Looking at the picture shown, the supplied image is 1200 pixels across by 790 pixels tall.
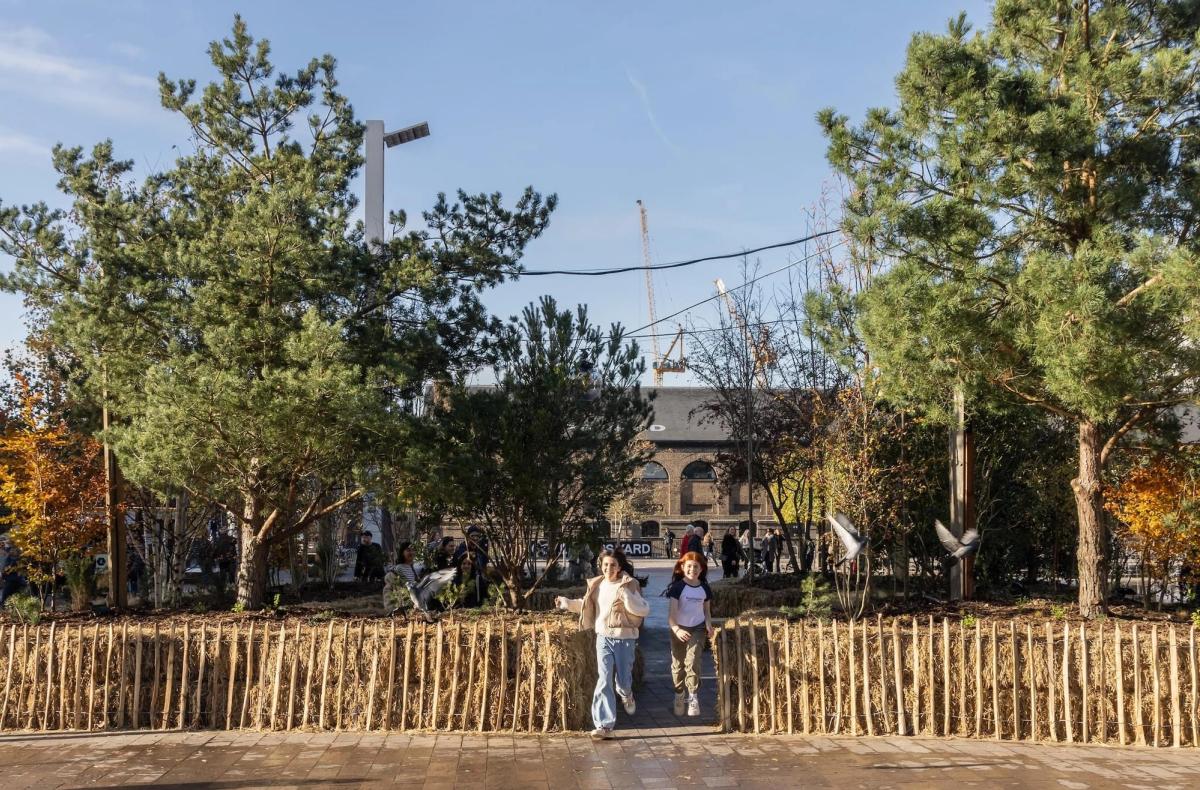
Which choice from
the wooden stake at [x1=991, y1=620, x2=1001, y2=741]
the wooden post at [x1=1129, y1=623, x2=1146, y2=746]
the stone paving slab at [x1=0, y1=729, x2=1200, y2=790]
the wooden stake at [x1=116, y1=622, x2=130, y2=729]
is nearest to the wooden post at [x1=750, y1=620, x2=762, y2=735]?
the stone paving slab at [x1=0, y1=729, x2=1200, y2=790]

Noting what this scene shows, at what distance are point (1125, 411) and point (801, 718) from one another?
4.98 metres

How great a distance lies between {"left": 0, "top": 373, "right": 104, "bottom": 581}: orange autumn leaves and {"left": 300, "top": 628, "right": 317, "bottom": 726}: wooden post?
513 centimetres

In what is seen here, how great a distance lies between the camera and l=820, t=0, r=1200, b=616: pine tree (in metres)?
8.10

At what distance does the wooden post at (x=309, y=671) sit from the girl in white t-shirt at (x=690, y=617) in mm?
2813

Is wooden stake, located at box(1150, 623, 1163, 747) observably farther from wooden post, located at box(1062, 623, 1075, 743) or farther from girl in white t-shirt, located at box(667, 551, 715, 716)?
girl in white t-shirt, located at box(667, 551, 715, 716)

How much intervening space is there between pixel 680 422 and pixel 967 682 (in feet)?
147

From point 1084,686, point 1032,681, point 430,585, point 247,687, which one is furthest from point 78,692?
point 1084,686

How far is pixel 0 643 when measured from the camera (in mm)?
8375

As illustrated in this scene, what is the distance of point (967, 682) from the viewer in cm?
786

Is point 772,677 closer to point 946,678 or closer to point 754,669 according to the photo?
point 754,669

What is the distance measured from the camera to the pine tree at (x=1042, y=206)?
8.10m

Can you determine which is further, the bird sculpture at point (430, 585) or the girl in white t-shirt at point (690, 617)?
the bird sculpture at point (430, 585)

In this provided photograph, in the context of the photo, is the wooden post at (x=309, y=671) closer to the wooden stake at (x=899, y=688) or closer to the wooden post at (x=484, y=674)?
the wooden post at (x=484, y=674)

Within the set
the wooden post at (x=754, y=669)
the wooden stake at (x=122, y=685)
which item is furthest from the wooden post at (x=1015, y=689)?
the wooden stake at (x=122, y=685)
